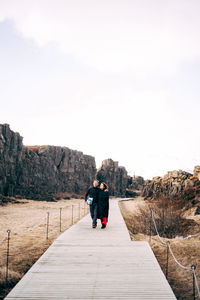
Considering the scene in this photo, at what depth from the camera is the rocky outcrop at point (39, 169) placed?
157 feet

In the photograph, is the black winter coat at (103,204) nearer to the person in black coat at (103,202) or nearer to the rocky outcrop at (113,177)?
the person in black coat at (103,202)

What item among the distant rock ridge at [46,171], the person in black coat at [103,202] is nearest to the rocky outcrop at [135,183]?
the distant rock ridge at [46,171]

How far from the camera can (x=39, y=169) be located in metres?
58.7

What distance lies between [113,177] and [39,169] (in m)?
30.3

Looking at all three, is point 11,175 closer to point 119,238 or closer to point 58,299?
point 119,238

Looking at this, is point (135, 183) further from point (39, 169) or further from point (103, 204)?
point (103, 204)

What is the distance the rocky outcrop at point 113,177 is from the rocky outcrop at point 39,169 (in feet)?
15.3

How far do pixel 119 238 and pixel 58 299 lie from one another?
5131 mm

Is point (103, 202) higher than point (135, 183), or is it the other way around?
point (135, 183)

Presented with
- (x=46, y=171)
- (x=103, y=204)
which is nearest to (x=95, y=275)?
(x=103, y=204)

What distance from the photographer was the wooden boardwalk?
4773 millimetres

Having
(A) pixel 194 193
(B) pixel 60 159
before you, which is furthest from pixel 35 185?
(A) pixel 194 193

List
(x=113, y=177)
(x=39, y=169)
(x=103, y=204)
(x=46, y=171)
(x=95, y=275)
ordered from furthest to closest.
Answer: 1. (x=113, y=177)
2. (x=46, y=171)
3. (x=39, y=169)
4. (x=103, y=204)
5. (x=95, y=275)

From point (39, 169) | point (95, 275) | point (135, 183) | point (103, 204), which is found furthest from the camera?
point (135, 183)
